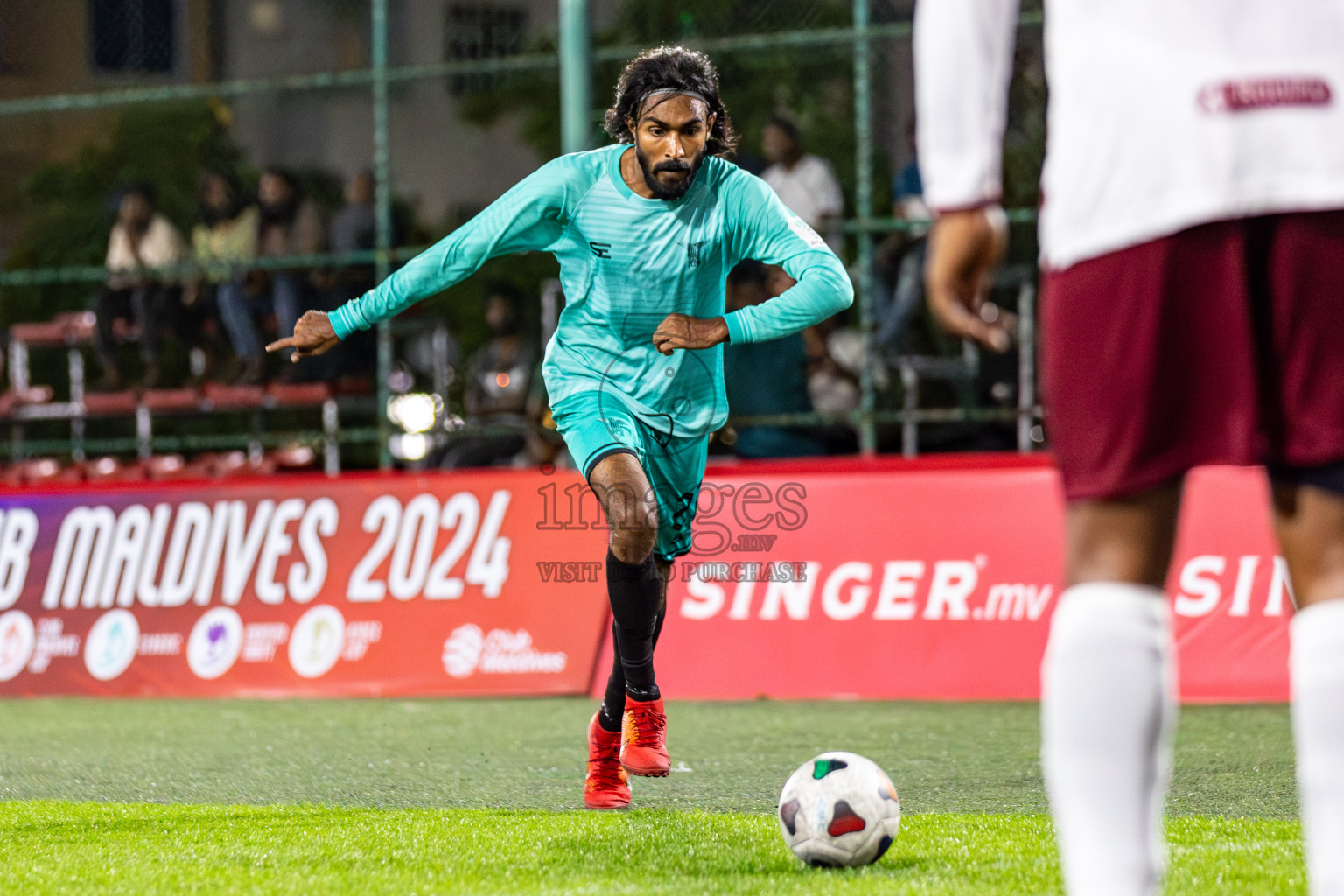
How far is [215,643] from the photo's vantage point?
365 inches

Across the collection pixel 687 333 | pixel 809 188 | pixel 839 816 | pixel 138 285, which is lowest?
pixel 839 816

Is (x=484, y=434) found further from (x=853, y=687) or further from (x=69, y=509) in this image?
(x=853, y=687)

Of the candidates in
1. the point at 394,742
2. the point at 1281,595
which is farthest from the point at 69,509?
the point at 1281,595

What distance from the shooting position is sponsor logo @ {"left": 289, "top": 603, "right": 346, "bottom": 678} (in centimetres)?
903

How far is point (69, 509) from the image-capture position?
9.77 metres

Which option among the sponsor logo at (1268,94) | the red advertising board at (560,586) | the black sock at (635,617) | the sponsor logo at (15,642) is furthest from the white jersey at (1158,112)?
the sponsor logo at (15,642)

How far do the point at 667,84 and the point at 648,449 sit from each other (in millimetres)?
1071

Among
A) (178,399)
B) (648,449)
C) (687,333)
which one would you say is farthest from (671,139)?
Result: (178,399)

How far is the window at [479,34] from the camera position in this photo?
13.5 metres

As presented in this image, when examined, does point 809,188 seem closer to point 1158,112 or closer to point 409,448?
point 409,448

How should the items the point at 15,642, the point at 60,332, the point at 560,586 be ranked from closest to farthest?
the point at 560,586 < the point at 15,642 < the point at 60,332

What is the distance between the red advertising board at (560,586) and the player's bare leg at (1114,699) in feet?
18.2

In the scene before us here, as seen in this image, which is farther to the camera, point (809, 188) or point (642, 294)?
point (809, 188)

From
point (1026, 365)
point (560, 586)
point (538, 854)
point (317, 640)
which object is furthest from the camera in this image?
point (1026, 365)
